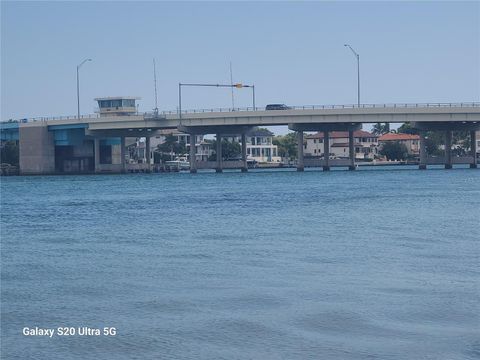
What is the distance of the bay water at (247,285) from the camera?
24484mm

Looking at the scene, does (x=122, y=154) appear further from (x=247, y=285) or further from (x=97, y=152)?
(x=247, y=285)

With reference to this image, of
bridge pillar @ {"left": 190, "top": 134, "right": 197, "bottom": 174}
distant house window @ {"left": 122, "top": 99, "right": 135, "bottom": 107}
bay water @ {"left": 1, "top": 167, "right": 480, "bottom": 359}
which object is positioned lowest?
bay water @ {"left": 1, "top": 167, "right": 480, "bottom": 359}

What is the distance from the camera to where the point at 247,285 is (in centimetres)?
3225

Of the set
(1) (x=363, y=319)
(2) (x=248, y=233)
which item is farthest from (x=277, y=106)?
(1) (x=363, y=319)

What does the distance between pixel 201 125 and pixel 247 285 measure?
115 meters

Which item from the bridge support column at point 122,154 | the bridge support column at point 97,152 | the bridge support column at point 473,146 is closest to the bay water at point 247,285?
the bridge support column at point 473,146

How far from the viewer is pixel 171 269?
→ 36406mm

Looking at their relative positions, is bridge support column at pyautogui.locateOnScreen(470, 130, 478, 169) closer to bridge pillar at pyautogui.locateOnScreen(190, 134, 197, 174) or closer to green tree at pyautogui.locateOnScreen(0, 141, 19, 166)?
bridge pillar at pyautogui.locateOnScreen(190, 134, 197, 174)

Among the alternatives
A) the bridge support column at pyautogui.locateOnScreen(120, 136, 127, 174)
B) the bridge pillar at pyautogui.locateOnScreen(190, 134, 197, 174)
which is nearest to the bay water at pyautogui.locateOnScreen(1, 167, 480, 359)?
the bridge pillar at pyautogui.locateOnScreen(190, 134, 197, 174)

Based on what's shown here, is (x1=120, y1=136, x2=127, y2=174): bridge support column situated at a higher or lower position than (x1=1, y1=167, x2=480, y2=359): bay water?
higher

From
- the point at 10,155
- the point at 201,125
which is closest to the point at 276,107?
the point at 201,125

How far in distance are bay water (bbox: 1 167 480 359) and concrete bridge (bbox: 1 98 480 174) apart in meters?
76.4

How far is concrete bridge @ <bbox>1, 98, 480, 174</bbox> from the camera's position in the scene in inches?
5438

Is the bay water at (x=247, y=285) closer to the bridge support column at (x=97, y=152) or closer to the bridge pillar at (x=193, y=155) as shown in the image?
the bridge pillar at (x=193, y=155)
